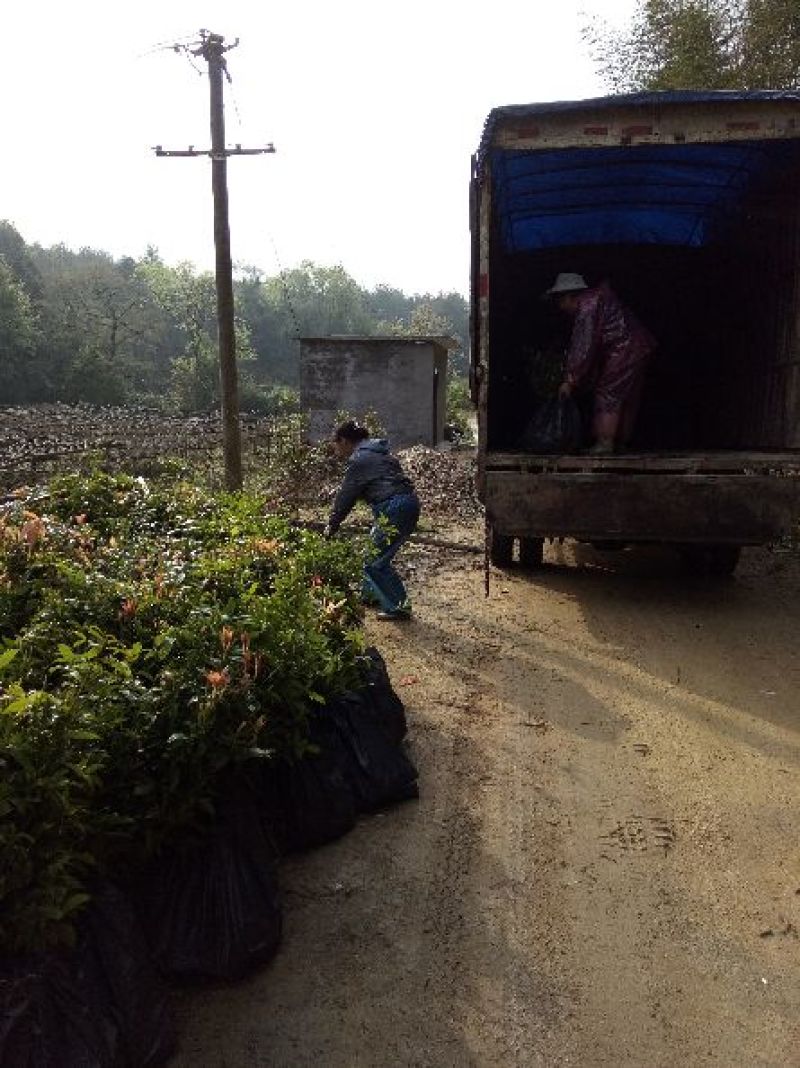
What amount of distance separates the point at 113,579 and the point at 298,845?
1.24 metres

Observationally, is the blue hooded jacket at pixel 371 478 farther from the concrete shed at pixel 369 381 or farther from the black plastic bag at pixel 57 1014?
the concrete shed at pixel 369 381

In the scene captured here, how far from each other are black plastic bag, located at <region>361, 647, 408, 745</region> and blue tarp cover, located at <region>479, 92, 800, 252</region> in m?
3.49

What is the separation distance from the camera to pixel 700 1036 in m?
2.41

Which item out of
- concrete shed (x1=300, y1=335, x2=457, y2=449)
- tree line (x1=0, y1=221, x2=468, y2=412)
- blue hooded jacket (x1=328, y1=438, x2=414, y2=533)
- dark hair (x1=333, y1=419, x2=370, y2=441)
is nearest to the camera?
blue hooded jacket (x1=328, y1=438, x2=414, y2=533)

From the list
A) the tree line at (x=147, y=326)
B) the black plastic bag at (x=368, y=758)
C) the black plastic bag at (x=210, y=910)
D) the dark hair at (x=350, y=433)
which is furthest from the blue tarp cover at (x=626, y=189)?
the tree line at (x=147, y=326)

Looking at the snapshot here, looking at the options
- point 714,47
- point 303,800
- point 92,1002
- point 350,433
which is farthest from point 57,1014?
point 714,47

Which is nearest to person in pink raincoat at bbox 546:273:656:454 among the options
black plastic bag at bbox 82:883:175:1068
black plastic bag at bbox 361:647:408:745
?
black plastic bag at bbox 361:647:408:745

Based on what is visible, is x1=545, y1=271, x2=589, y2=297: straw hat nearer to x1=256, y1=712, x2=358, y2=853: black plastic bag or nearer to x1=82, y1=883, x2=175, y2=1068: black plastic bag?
x1=256, y1=712, x2=358, y2=853: black plastic bag

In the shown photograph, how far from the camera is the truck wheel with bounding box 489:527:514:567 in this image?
765cm

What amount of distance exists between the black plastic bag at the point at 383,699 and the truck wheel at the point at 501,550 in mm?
3740

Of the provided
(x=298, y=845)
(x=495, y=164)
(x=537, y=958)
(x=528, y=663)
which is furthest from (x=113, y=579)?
(x=495, y=164)

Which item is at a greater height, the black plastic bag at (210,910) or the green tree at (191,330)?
the green tree at (191,330)

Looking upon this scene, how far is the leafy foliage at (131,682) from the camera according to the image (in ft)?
6.67

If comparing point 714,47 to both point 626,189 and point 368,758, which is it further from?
point 368,758
